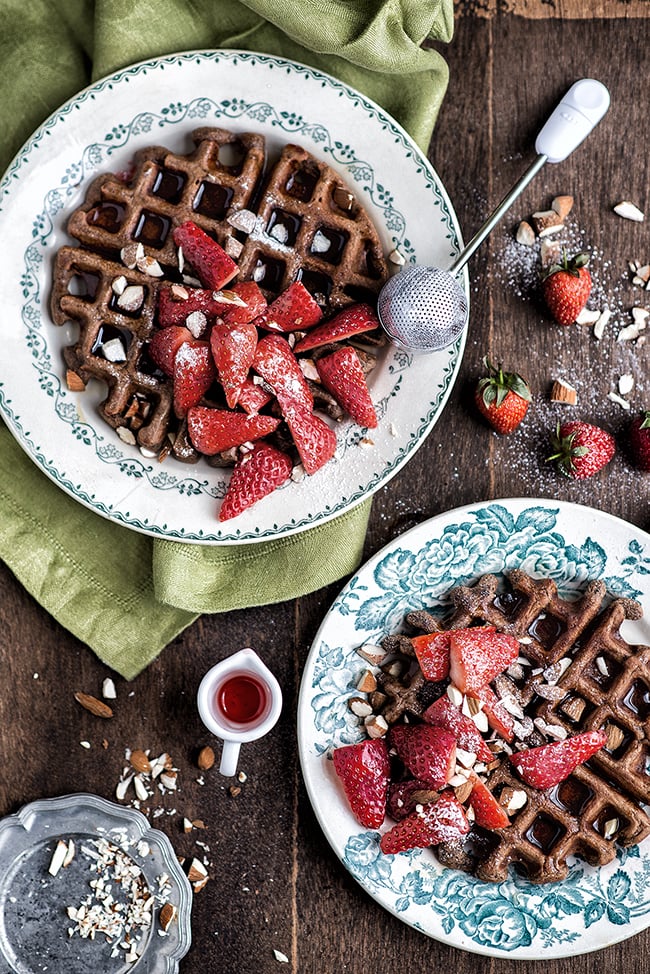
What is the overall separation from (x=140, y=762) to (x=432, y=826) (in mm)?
734

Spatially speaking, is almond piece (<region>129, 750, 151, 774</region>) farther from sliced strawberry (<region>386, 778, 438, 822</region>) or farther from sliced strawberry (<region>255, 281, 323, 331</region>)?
sliced strawberry (<region>255, 281, 323, 331</region>)

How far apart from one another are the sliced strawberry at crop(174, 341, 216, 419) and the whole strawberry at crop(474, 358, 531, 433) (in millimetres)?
665

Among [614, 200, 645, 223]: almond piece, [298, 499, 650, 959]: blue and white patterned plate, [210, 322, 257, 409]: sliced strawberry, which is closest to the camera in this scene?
[210, 322, 257, 409]: sliced strawberry

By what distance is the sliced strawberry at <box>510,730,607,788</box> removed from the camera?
1.99 metres

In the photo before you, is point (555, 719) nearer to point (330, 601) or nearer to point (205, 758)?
point (330, 601)

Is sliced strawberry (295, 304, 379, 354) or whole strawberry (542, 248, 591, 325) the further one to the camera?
whole strawberry (542, 248, 591, 325)

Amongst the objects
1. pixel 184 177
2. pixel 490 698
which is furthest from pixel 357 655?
pixel 184 177

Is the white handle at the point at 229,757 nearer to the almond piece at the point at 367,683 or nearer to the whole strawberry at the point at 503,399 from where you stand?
the almond piece at the point at 367,683

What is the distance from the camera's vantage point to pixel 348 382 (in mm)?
1938

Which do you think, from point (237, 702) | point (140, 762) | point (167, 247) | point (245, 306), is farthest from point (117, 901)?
point (167, 247)

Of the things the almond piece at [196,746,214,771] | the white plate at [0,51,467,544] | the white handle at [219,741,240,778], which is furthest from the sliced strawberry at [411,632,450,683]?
the almond piece at [196,746,214,771]

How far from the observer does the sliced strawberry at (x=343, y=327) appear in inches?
75.8

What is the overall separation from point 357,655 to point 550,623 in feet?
1.62

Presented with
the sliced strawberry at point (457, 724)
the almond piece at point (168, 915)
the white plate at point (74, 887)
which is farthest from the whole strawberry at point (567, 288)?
the almond piece at point (168, 915)
